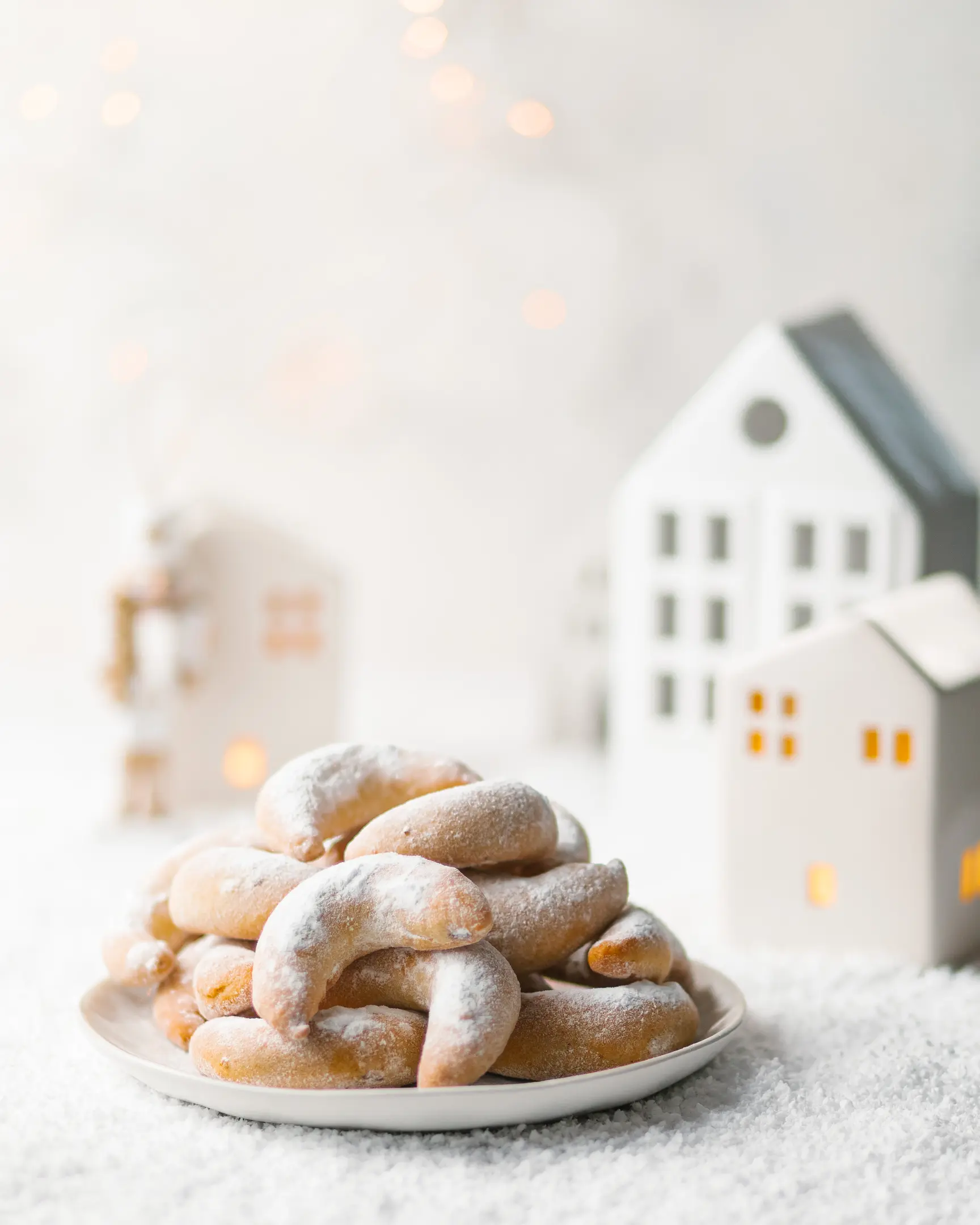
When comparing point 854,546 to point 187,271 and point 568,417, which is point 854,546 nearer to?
point 568,417

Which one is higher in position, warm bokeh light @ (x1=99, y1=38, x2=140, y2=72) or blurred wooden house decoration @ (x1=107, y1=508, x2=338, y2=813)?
warm bokeh light @ (x1=99, y1=38, x2=140, y2=72)

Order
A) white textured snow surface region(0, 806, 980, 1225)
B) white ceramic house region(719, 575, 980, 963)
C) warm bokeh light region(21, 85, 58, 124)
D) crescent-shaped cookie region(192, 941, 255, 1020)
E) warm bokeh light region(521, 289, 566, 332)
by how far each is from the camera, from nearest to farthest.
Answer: white textured snow surface region(0, 806, 980, 1225) < crescent-shaped cookie region(192, 941, 255, 1020) < white ceramic house region(719, 575, 980, 963) < warm bokeh light region(21, 85, 58, 124) < warm bokeh light region(521, 289, 566, 332)

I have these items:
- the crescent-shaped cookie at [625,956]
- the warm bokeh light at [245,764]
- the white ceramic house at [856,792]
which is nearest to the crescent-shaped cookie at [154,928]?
the crescent-shaped cookie at [625,956]

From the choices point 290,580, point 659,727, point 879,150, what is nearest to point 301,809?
point 659,727

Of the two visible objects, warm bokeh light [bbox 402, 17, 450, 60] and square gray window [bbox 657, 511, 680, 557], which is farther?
warm bokeh light [bbox 402, 17, 450, 60]

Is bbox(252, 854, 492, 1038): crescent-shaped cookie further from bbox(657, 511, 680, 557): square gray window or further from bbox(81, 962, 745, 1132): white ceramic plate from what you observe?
bbox(657, 511, 680, 557): square gray window

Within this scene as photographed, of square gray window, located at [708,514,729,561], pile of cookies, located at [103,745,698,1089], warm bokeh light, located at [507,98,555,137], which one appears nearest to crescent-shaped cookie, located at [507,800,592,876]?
pile of cookies, located at [103,745,698,1089]
